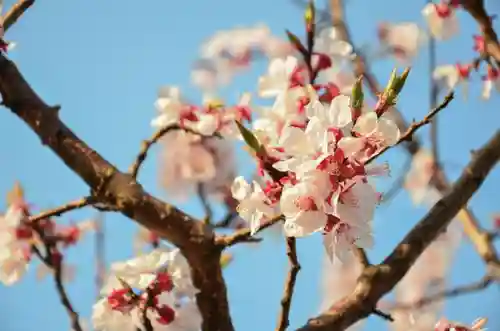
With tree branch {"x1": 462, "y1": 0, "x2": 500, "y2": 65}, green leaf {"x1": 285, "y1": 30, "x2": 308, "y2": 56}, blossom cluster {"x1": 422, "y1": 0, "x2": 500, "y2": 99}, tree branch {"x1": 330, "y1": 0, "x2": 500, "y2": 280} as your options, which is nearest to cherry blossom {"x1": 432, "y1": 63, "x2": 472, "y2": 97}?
blossom cluster {"x1": 422, "y1": 0, "x2": 500, "y2": 99}

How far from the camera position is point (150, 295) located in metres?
0.85

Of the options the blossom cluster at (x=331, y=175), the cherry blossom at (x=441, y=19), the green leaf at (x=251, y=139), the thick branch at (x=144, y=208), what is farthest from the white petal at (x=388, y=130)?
the cherry blossom at (x=441, y=19)

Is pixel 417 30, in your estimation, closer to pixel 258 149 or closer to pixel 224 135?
pixel 224 135

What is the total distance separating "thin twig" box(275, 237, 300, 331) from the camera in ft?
2.55

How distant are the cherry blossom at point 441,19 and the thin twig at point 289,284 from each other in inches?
38.7

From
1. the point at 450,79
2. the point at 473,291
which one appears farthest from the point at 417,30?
the point at 473,291

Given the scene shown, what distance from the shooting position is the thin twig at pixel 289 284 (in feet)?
2.55

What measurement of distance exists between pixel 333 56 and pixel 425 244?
37 centimetres

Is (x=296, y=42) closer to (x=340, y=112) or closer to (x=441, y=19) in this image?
(x=340, y=112)

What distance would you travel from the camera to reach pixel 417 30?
2018 mm

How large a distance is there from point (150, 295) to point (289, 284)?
0.18 meters

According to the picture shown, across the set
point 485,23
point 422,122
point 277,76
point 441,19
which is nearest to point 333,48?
point 277,76

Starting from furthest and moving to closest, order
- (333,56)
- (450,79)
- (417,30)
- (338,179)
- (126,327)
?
(417,30)
(450,79)
(333,56)
(126,327)
(338,179)

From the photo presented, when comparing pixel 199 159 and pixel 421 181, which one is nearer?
pixel 199 159
